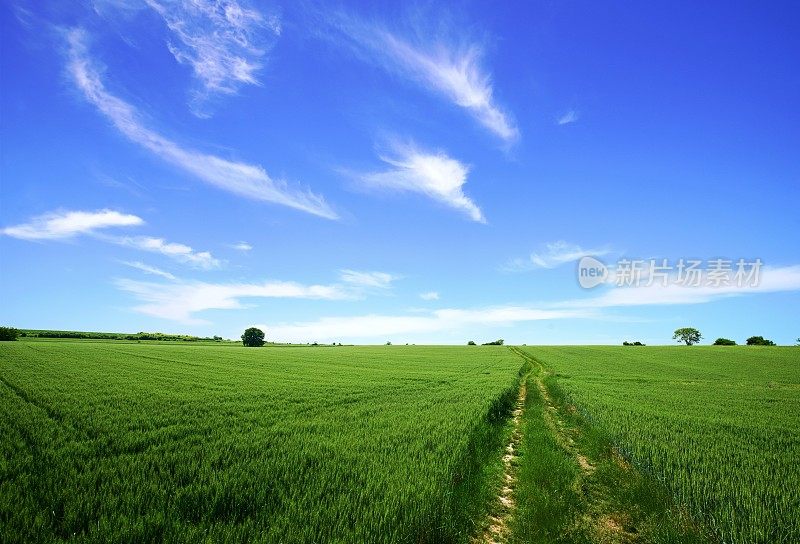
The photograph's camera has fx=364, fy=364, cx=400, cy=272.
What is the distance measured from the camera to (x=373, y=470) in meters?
7.83

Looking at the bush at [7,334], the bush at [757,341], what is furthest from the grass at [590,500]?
the bush at [757,341]

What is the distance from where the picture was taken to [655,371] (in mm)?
36812

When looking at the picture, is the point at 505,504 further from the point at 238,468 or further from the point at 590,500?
the point at 238,468

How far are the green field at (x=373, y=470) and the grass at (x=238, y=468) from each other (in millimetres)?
36

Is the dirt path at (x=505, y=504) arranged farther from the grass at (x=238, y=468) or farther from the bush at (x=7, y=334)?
the bush at (x=7, y=334)

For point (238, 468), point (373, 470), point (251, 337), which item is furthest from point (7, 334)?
point (373, 470)

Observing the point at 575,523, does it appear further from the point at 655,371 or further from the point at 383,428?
the point at 655,371

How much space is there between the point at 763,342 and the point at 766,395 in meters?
112

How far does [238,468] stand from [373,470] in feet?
9.11

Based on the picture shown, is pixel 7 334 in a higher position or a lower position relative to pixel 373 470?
lower

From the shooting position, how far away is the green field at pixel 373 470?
18.6ft

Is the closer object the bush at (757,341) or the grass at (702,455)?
the grass at (702,455)

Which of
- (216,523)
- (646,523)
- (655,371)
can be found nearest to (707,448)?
(646,523)

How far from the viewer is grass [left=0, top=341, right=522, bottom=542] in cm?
538
